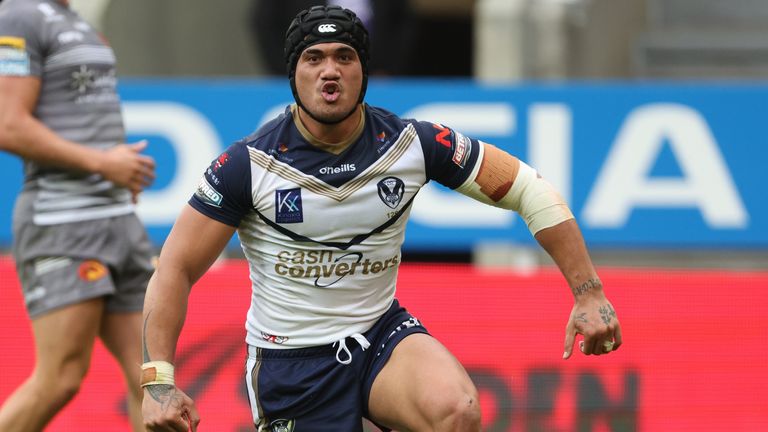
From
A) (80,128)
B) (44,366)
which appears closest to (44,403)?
(44,366)

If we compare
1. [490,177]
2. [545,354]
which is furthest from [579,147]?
[490,177]

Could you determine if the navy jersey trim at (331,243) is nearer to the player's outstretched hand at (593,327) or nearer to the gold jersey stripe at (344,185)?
the gold jersey stripe at (344,185)

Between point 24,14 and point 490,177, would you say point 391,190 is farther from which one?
point 24,14

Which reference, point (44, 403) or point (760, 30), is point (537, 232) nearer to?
point (44, 403)

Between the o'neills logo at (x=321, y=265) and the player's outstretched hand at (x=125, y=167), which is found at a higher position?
the player's outstretched hand at (x=125, y=167)

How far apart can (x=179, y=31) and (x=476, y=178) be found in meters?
7.78

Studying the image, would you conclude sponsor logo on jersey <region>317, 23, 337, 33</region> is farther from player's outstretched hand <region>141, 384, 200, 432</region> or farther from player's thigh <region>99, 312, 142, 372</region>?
player's thigh <region>99, 312, 142, 372</region>

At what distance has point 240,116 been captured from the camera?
9688mm

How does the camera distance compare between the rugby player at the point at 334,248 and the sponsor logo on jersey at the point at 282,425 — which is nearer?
the rugby player at the point at 334,248

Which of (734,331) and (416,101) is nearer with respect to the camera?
(734,331)

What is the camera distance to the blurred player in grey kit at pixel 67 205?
19.6 feet

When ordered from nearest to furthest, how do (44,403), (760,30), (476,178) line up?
(476,178)
(44,403)
(760,30)

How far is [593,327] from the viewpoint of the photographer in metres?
4.87

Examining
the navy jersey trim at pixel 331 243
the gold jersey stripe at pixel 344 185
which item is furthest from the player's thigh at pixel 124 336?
the gold jersey stripe at pixel 344 185
